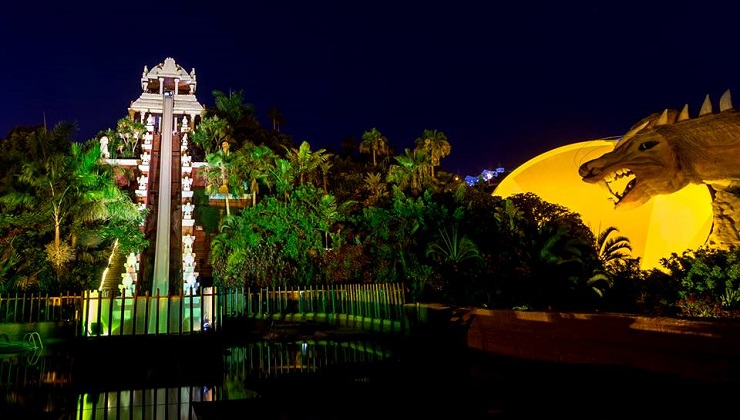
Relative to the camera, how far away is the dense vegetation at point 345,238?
467 inches

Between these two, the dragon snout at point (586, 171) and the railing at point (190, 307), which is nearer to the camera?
the dragon snout at point (586, 171)

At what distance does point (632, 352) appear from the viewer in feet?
20.6

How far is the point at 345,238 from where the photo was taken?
23.6 metres

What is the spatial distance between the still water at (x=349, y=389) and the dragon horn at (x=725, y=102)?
15.9ft

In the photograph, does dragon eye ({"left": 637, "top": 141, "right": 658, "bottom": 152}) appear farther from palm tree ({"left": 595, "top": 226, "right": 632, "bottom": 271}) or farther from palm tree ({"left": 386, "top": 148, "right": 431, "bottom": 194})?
palm tree ({"left": 386, "top": 148, "right": 431, "bottom": 194})

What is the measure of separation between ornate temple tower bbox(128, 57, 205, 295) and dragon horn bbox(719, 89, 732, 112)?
12648 mm

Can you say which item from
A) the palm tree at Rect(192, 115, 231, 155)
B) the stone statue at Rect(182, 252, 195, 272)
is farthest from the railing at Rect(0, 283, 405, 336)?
the palm tree at Rect(192, 115, 231, 155)

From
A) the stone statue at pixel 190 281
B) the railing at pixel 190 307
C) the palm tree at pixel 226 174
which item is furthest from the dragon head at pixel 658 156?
the palm tree at pixel 226 174

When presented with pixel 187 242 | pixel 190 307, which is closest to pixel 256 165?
pixel 187 242

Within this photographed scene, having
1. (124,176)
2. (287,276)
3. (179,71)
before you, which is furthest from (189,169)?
(179,71)

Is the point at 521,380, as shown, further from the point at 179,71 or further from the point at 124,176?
the point at 179,71

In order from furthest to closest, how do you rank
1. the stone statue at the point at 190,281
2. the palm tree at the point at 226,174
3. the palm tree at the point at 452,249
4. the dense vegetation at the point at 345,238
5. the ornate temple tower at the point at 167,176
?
the palm tree at the point at 226,174, the ornate temple tower at the point at 167,176, the stone statue at the point at 190,281, the palm tree at the point at 452,249, the dense vegetation at the point at 345,238

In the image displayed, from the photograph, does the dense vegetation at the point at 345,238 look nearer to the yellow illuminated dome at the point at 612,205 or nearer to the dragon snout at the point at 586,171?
the yellow illuminated dome at the point at 612,205

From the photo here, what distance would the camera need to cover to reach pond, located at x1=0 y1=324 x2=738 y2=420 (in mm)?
4863
